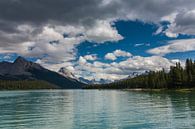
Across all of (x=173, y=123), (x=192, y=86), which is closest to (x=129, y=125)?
(x=173, y=123)

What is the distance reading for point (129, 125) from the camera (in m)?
43.2

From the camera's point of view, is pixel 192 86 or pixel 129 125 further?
pixel 192 86

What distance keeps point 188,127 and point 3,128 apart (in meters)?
25.0

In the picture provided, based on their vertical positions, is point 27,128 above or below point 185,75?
below

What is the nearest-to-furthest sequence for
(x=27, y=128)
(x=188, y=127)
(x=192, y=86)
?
1. (x=188, y=127)
2. (x=27, y=128)
3. (x=192, y=86)

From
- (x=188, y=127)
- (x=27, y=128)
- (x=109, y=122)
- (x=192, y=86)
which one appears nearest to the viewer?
(x=188, y=127)

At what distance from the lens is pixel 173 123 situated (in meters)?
44.4

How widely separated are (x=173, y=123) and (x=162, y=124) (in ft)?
6.43

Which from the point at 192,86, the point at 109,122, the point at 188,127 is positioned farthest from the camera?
the point at 192,86

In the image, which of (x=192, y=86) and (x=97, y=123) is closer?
(x=97, y=123)

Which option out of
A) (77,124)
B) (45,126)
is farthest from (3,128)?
(77,124)

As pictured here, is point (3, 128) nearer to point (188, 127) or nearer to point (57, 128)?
point (57, 128)

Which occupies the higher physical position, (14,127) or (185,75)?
(185,75)

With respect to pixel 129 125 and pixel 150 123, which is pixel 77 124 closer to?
pixel 129 125
